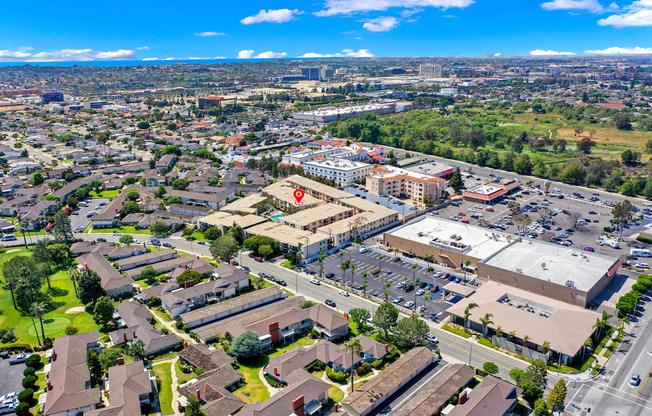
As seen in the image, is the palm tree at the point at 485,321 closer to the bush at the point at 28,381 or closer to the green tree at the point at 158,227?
the bush at the point at 28,381

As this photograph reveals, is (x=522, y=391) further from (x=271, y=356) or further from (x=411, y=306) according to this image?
(x=271, y=356)

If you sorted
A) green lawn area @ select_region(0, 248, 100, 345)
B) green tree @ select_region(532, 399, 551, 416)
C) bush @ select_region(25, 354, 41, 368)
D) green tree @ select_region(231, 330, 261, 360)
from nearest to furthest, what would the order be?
green tree @ select_region(532, 399, 551, 416), bush @ select_region(25, 354, 41, 368), green tree @ select_region(231, 330, 261, 360), green lawn area @ select_region(0, 248, 100, 345)

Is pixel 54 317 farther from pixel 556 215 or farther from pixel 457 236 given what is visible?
pixel 556 215

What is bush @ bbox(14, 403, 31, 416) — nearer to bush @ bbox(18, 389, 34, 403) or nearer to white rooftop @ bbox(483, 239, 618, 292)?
bush @ bbox(18, 389, 34, 403)

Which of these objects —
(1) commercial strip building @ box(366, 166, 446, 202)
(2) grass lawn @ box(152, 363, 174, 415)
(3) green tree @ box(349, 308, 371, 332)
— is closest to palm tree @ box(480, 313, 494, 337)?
(3) green tree @ box(349, 308, 371, 332)

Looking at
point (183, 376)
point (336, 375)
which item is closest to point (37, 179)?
point (183, 376)

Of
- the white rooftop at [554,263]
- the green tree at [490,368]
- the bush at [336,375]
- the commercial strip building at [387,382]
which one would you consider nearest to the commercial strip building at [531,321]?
the white rooftop at [554,263]

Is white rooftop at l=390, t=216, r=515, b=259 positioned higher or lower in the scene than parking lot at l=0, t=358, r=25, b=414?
higher
